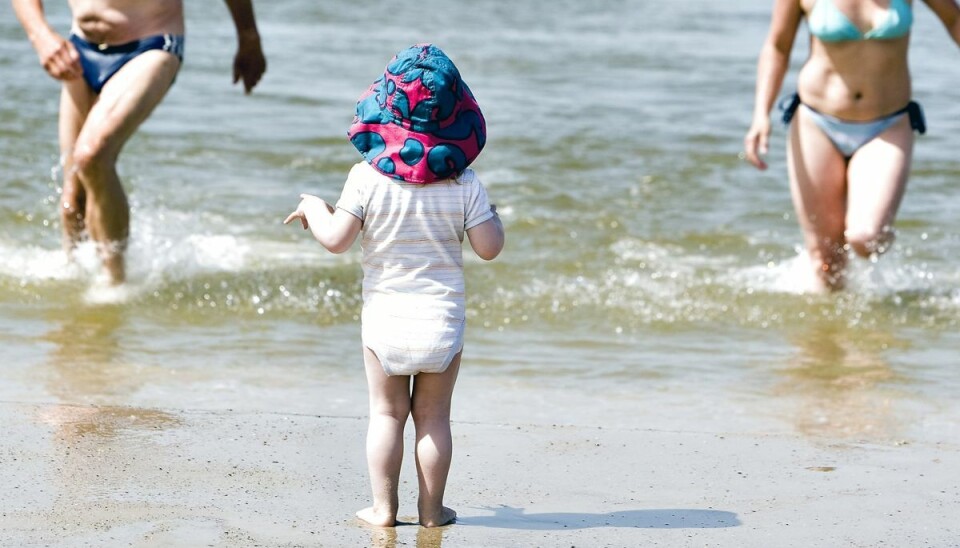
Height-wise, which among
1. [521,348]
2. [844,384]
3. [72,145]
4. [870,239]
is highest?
[72,145]

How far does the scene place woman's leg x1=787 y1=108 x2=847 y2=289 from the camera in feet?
24.6

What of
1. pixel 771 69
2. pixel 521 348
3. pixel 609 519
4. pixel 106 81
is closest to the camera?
pixel 609 519

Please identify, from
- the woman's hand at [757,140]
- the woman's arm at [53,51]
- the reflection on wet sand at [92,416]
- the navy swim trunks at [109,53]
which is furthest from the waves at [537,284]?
the woman's arm at [53,51]

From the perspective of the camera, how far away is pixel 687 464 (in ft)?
15.9

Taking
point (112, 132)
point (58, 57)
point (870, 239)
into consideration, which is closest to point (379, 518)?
point (112, 132)

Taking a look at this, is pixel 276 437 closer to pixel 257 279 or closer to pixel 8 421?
pixel 8 421

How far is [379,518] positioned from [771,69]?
4.16 metres

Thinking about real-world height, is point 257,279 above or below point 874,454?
below

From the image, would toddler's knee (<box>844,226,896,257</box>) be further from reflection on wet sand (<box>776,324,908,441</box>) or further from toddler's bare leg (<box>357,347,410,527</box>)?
toddler's bare leg (<box>357,347,410,527</box>)

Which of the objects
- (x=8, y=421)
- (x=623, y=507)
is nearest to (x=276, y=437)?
(x=8, y=421)

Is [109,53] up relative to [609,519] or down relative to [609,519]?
up

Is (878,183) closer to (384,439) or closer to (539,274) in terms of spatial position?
(539,274)

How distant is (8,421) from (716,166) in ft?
25.1

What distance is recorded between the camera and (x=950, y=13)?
731 cm
